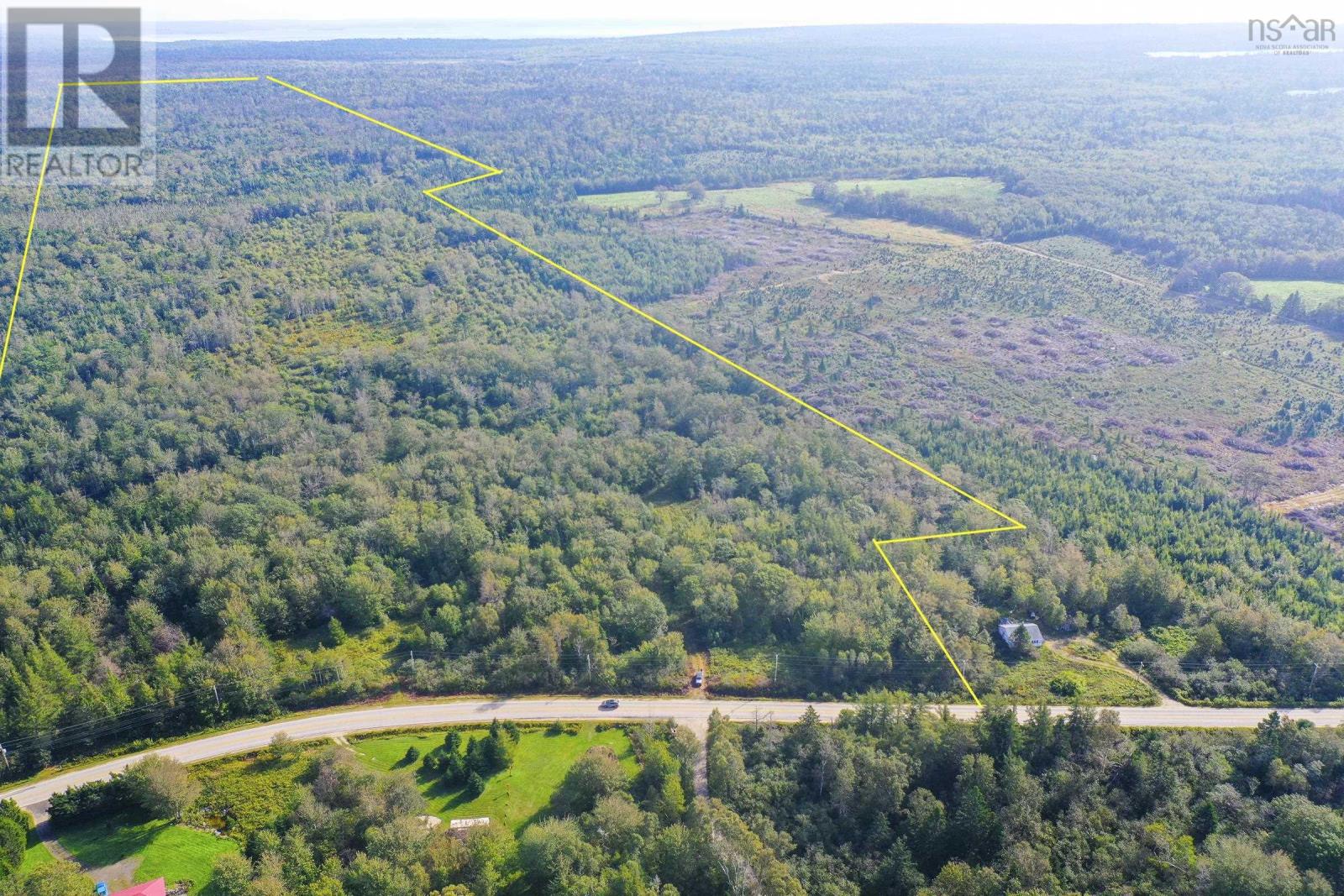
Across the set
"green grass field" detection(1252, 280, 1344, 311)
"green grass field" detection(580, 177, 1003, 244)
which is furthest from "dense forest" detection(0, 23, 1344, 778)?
"green grass field" detection(1252, 280, 1344, 311)

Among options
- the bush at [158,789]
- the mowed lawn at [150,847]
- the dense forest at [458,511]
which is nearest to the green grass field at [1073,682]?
the dense forest at [458,511]

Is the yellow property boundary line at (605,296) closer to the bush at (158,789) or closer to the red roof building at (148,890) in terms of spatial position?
the bush at (158,789)

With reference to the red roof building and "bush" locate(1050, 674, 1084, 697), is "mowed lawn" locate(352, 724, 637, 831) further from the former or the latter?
"bush" locate(1050, 674, 1084, 697)

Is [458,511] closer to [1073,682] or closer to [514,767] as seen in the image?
[514,767]

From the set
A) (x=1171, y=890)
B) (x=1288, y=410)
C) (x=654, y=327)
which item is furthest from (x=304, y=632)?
(x=1288, y=410)

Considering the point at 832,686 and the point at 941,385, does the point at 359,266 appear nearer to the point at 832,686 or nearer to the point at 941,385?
the point at 941,385

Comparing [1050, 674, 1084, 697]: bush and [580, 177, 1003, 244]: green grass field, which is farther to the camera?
[580, 177, 1003, 244]: green grass field
